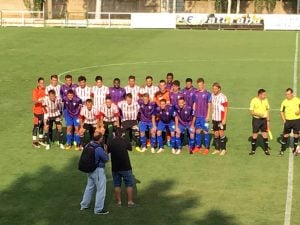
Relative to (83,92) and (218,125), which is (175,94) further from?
(83,92)

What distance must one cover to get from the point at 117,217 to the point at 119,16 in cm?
6138

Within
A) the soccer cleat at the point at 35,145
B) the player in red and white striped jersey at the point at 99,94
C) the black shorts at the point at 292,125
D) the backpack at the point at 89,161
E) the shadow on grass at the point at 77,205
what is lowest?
the shadow on grass at the point at 77,205

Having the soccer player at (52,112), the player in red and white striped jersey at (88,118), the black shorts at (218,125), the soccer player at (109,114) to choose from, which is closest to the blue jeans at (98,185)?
the player in red and white striped jersey at (88,118)

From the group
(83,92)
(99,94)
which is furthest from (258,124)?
(83,92)

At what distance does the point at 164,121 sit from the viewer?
1775cm

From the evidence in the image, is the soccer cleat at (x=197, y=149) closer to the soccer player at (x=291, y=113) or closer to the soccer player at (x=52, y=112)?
the soccer player at (x=291, y=113)

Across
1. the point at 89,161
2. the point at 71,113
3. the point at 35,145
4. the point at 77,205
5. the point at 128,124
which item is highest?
the point at 71,113

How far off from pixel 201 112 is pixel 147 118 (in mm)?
1601

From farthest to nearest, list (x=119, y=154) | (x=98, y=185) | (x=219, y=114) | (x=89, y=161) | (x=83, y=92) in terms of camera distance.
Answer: (x=83, y=92)
(x=219, y=114)
(x=119, y=154)
(x=98, y=185)
(x=89, y=161)

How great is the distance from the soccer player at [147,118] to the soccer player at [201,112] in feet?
4.11

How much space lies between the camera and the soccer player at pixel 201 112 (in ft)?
58.2

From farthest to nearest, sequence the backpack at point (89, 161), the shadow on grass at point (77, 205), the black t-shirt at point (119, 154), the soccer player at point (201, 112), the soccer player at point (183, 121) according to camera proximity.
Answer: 1. the soccer player at point (201, 112)
2. the soccer player at point (183, 121)
3. the black t-shirt at point (119, 154)
4. the shadow on grass at point (77, 205)
5. the backpack at point (89, 161)

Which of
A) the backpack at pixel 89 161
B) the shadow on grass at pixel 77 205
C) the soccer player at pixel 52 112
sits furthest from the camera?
the soccer player at pixel 52 112

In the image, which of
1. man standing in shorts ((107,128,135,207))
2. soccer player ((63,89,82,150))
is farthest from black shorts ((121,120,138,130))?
man standing in shorts ((107,128,135,207))
